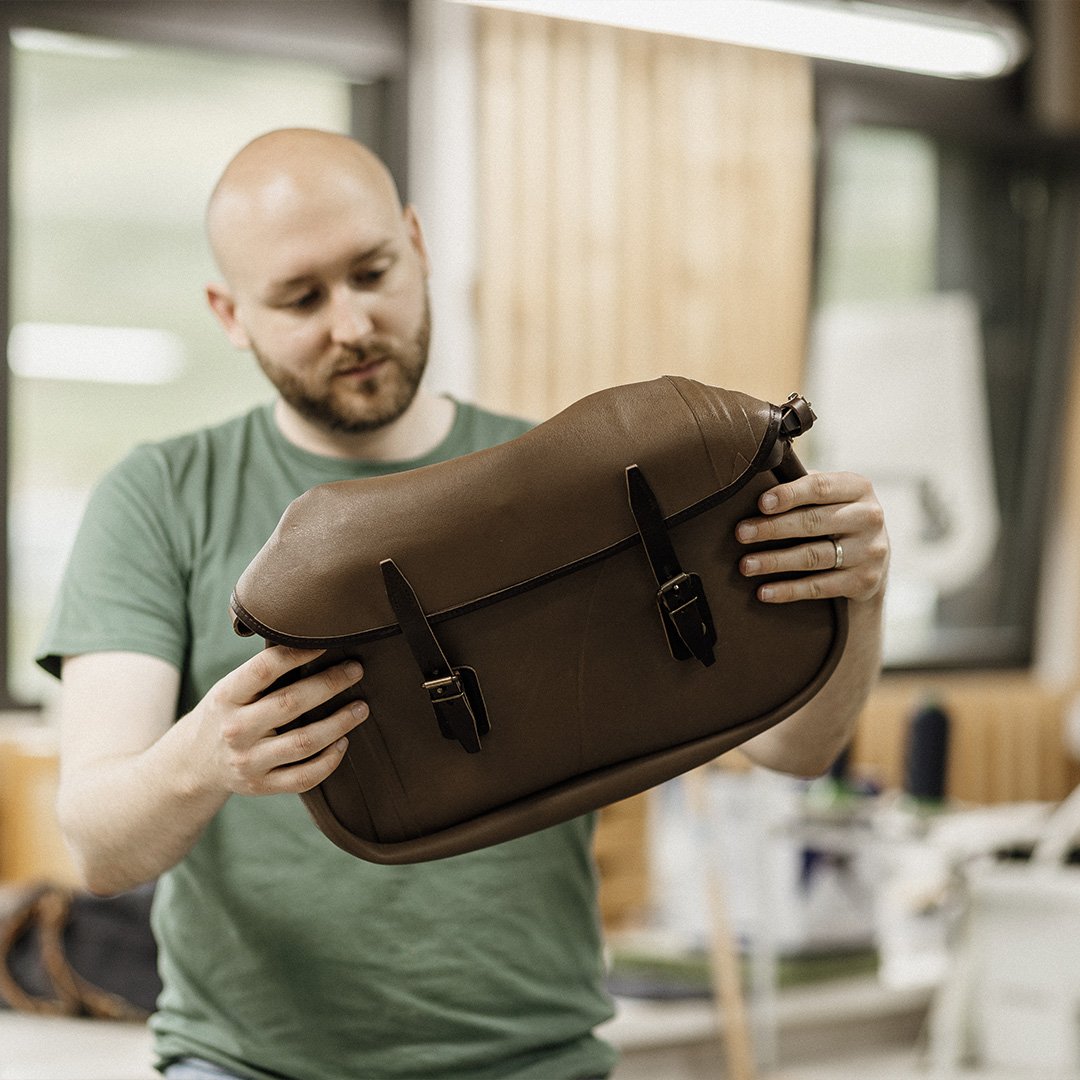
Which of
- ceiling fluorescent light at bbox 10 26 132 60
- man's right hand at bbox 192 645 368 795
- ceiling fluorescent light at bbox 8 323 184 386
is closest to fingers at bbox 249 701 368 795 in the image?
man's right hand at bbox 192 645 368 795

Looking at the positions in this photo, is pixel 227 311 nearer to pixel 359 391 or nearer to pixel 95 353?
pixel 359 391

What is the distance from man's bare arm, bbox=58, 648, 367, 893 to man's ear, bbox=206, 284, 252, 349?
13.2 inches

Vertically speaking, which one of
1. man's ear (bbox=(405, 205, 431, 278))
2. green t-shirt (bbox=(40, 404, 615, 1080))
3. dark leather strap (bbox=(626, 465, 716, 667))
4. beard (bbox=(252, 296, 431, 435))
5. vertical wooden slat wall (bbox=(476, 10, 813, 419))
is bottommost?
green t-shirt (bbox=(40, 404, 615, 1080))

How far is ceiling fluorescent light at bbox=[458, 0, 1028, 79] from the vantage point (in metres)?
3.38

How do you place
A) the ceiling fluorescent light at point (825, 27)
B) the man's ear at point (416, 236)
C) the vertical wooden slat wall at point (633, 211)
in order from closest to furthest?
1. the man's ear at point (416, 236)
2. the ceiling fluorescent light at point (825, 27)
3. the vertical wooden slat wall at point (633, 211)

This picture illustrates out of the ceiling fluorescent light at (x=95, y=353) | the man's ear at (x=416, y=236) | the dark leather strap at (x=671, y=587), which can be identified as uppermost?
the ceiling fluorescent light at (x=95, y=353)

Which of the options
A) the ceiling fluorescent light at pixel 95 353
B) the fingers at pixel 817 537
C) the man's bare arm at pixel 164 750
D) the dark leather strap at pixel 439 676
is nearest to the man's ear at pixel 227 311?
the man's bare arm at pixel 164 750

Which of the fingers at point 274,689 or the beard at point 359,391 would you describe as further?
the beard at point 359,391

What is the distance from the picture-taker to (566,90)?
4.23 meters

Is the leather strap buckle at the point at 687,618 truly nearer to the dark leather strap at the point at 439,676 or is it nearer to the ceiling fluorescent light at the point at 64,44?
the dark leather strap at the point at 439,676

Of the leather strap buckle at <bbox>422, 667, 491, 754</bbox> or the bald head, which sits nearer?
the leather strap buckle at <bbox>422, 667, 491, 754</bbox>

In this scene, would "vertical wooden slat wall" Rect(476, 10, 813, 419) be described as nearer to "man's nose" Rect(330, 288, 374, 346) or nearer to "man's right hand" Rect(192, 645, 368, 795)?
"man's nose" Rect(330, 288, 374, 346)

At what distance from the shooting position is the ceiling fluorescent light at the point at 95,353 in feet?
12.5

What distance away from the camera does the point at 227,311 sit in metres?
1.38
